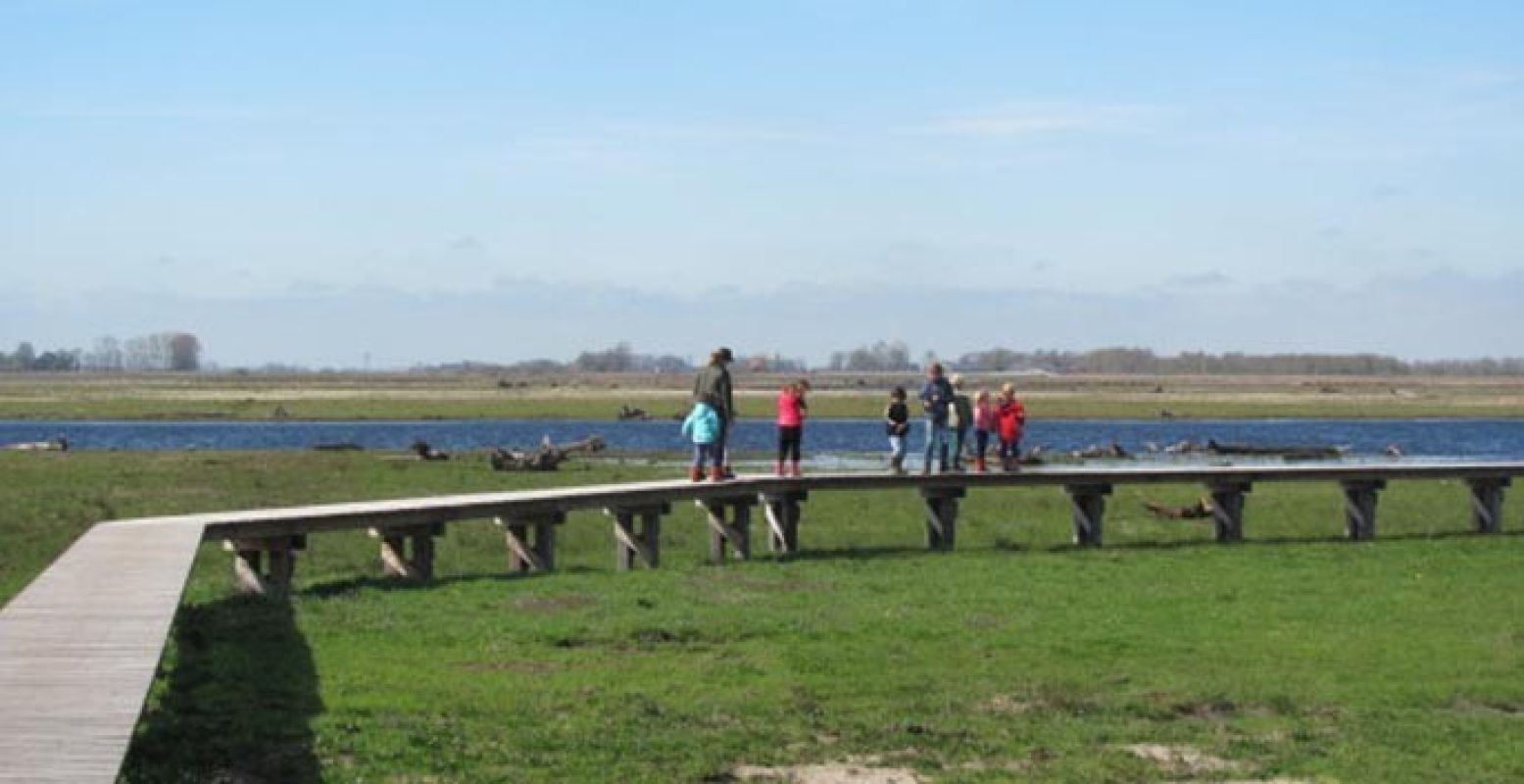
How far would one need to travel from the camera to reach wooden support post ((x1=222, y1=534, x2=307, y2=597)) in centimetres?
1997

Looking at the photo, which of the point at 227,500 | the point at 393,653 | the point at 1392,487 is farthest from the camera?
the point at 1392,487

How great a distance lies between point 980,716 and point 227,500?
26045 millimetres

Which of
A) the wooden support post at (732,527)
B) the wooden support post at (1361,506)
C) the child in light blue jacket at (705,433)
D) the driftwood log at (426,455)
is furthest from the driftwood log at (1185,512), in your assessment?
the driftwood log at (426,455)

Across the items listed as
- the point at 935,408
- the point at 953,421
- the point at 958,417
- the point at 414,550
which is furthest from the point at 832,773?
the point at 953,421

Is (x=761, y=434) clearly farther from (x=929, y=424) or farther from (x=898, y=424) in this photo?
(x=929, y=424)

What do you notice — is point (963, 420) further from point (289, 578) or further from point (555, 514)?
point (289, 578)

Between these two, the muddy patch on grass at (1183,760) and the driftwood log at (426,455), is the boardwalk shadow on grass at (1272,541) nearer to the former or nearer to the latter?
the muddy patch on grass at (1183,760)

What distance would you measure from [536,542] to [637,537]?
1.87m

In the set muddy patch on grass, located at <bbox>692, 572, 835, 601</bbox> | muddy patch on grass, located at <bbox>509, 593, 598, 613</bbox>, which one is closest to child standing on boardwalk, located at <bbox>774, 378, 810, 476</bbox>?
muddy patch on grass, located at <bbox>692, 572, 835, 601</bbox>

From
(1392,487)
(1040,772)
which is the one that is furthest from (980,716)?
(1392,487)

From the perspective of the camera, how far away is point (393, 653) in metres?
16.0

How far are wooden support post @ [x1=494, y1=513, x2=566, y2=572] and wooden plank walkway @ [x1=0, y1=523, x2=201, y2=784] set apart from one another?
5.35 m

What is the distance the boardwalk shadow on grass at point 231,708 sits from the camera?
11.5 metres

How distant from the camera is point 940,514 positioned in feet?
92.0
